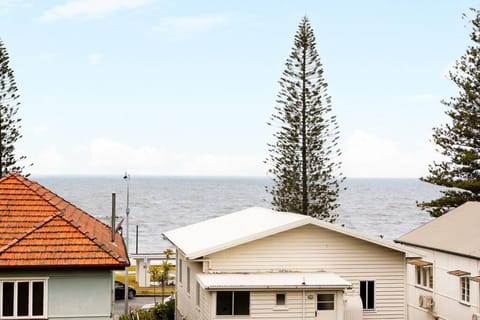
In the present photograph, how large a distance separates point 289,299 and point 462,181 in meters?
18.3

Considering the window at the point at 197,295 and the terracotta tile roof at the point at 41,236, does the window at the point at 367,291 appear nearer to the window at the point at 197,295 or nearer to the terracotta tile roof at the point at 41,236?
the window at the point at 197,295

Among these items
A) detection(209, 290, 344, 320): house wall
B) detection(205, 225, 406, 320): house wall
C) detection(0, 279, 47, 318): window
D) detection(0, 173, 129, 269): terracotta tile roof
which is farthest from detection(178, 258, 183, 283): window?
detection(0, 279, 47, 318): window

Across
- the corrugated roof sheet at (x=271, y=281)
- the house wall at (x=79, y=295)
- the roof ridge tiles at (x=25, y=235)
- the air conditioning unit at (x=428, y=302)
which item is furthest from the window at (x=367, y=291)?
the roof ridge tiles at (x=25, y=235)

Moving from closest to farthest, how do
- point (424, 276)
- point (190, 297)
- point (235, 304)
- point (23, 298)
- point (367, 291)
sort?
point (23, 298)
point (235, 304)
point (367, 291)
point (190, 297)
point (424, 276)

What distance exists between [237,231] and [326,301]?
3.97 metres

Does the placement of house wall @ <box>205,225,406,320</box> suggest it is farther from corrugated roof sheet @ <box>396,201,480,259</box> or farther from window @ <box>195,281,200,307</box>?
A: corrugated roof sheet @ <box>396,201,480,259</box>

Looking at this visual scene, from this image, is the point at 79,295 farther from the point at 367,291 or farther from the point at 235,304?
the point at 367,291

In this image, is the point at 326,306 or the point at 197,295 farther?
the point at 197,295

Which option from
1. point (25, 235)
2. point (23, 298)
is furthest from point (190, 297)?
point (25, 235)

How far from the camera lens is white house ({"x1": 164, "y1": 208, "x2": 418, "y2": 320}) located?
19.1 meters

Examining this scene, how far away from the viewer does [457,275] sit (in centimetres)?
2058

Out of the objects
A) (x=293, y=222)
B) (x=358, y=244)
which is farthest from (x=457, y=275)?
(x=293, y=222)

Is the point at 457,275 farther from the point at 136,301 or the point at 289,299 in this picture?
the point at 136,301

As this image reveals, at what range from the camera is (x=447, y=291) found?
21953 mm
